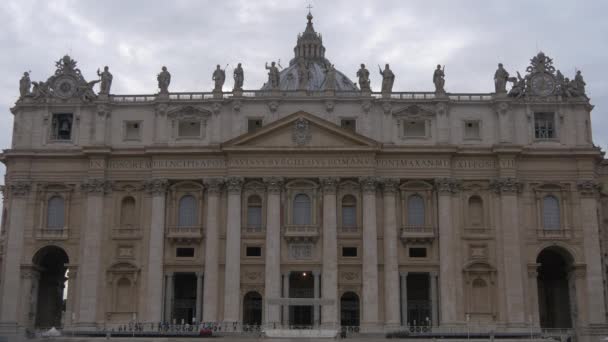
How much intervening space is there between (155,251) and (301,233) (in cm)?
1071

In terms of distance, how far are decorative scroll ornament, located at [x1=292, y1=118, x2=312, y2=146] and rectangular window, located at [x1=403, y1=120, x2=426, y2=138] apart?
7.50 m

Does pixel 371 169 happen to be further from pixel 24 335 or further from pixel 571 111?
pixel 24 335

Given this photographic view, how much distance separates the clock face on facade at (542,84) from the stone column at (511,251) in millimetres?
7791

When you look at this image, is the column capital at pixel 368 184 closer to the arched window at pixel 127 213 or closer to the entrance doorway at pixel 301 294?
the entrance doorway at pixel 301 294

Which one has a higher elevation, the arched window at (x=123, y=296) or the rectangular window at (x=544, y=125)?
the rectangular window at (x=544, y=125)

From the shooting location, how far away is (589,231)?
5875cm

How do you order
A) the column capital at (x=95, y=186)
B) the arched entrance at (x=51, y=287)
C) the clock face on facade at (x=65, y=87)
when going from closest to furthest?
the column capital at (x=95, y=186)
the arched entrance at (x=51, y=287)
the clock face on facade at (x=65, y=87)

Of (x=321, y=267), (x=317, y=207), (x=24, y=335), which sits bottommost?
(x=24, y=335)

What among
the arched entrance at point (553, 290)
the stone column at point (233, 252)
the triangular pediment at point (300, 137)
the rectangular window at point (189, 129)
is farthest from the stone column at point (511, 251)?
the rectangular window at point (189, 129)

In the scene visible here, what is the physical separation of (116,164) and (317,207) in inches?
618

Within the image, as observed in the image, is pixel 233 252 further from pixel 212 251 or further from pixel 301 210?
pixel 301 210

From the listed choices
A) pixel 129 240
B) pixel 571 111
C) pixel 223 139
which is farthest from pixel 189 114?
pixel 571 111

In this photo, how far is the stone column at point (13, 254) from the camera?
192 ft

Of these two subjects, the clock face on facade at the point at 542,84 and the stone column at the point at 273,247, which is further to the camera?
the clock face on facade at the point at 542,84
